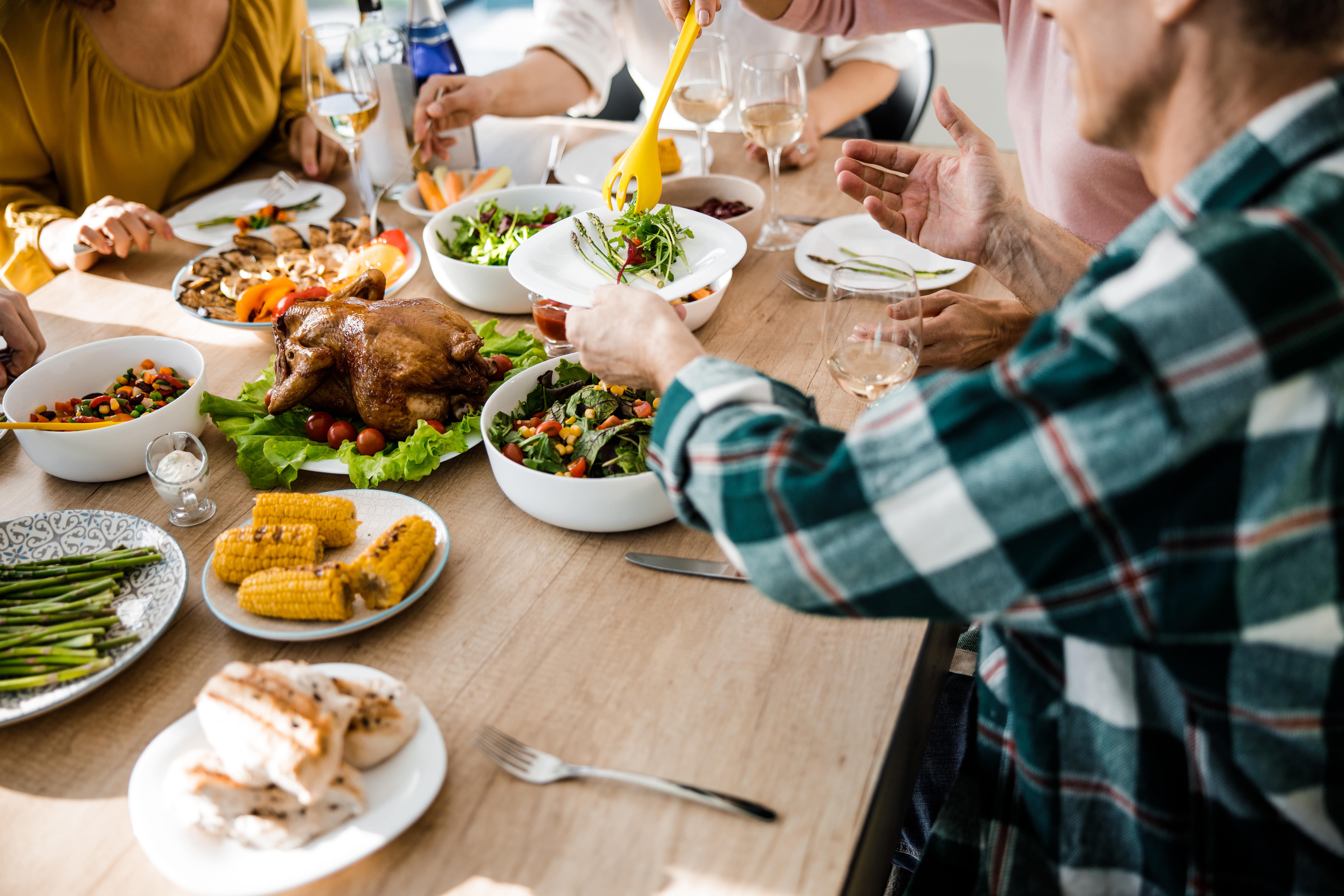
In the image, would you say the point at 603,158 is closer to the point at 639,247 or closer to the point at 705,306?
the point at 705,306

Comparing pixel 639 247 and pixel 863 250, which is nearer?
pixel 639 247

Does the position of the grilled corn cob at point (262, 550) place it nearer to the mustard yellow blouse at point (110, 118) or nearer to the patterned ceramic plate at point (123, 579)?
the patterned ceramic plate at point (123, 579)

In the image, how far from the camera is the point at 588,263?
1.65 meters

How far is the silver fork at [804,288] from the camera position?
77.2 inches

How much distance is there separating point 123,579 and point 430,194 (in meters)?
1.39

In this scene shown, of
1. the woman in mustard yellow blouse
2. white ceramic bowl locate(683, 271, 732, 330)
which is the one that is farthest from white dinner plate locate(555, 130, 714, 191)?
the woman in mustard yellow blouse

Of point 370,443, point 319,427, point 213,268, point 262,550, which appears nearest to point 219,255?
point 213,268

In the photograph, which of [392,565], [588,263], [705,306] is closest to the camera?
[392,565]

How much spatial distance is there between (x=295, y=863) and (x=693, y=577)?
592mm

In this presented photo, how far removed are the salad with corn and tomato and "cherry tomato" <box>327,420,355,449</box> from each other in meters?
0.26

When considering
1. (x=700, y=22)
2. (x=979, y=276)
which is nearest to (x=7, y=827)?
(x=700, y=22)

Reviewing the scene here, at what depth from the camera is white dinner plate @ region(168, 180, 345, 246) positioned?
7.66 ft

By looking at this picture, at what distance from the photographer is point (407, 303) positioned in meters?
1.63

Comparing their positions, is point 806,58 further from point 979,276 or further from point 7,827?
point 7,827
